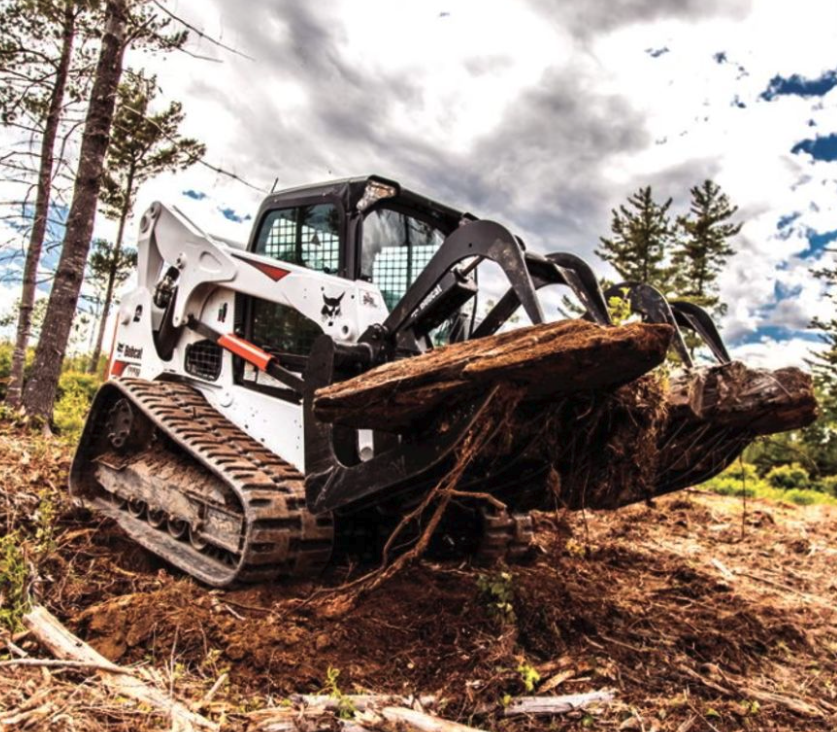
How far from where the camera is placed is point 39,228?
13.4 m

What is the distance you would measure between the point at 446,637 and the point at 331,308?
1.98 meters

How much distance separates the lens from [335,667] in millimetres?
3492

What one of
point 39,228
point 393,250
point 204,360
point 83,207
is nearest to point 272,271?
point 393,250

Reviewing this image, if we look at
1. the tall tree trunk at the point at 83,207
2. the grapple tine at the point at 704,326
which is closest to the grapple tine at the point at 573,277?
the grapple tine at the point at 704,326

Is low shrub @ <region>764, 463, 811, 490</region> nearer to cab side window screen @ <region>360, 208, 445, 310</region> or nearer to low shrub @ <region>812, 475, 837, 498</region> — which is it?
low shrub @ <region>812, 475, 837, 498</region>

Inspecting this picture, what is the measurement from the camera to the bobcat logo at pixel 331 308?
463 cm

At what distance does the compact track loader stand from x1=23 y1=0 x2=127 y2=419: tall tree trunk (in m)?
3.16

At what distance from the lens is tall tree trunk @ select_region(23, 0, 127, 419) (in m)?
9.10

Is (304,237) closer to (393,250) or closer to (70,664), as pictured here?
(393,250)

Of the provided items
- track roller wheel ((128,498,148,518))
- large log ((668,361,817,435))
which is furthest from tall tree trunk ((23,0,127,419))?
large log ((668,361,817,435))

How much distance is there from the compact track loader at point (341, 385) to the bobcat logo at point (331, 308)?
1 cm

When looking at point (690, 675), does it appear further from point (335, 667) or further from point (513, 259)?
point (513, 259)

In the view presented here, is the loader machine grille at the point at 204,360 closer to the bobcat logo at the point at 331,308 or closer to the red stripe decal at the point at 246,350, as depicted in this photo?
the red stripe decal at the point at 246,350

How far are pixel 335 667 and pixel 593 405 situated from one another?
1666 mm
